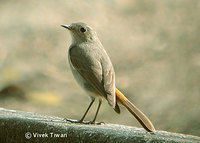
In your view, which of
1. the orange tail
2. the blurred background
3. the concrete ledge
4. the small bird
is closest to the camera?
the concrete ledge

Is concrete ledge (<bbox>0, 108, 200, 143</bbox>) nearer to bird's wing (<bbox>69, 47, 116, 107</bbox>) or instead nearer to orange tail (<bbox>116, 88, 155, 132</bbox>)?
orange tail (<bbox>116, 88, 155, 132</bbox>)

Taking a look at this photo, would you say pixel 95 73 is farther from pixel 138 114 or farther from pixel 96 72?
pixel 138 114

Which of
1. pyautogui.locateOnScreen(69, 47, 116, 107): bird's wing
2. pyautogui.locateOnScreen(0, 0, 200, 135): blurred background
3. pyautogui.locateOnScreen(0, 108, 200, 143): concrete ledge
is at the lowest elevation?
pyautogui.locateOnScreen(0, 0, 200, 135): blurred background

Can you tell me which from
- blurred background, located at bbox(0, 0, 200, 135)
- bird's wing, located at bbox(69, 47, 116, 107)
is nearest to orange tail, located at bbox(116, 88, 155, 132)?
bird's wing, located at bbox(69, 47, 116, 107)

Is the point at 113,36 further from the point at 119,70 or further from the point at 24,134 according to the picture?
the point at 24,134

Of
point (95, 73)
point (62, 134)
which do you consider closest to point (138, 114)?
point (95, 73)

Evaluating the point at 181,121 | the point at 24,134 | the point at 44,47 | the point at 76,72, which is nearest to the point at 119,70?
the point at 44,47
